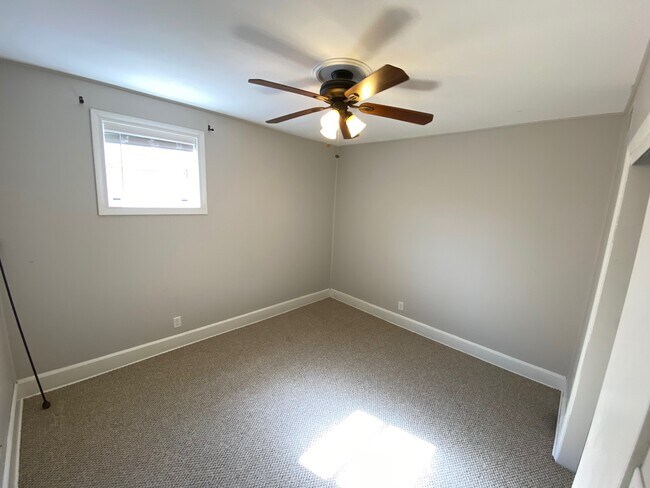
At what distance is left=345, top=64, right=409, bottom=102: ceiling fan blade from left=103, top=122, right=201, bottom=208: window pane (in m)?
1.88

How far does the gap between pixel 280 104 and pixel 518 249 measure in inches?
96.9

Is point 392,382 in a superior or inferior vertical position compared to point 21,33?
inferior

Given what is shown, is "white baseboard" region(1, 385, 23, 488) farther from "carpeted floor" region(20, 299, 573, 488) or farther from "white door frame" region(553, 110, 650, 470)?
"white door frame" region(553, 110, 650, 470)

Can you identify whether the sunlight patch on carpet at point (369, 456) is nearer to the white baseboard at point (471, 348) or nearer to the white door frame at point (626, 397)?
the white door frame at point (626, 397)

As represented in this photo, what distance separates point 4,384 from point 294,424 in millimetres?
1801

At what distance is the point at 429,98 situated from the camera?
1.95 m

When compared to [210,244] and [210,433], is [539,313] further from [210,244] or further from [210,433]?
[210,244]

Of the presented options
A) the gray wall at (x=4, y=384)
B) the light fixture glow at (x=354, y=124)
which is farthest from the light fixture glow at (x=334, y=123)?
the gray wall at (x=4, y=384)

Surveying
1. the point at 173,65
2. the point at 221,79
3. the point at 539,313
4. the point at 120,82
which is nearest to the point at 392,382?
the point at 539,313

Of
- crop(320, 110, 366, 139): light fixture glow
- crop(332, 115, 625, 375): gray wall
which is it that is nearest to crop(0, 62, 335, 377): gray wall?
crop(332, 115, 625, 375): gray wall

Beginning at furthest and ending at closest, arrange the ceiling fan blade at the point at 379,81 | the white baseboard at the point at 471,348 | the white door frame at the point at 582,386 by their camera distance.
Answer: the white baseboard at the point at 471,348 → the white door frame at the point at 582,386 → the ceiling fan blade at the point at 379,81

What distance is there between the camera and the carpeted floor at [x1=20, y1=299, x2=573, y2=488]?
1.56m

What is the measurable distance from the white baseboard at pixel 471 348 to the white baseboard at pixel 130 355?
52.3 inches

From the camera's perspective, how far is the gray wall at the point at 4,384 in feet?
4.80
